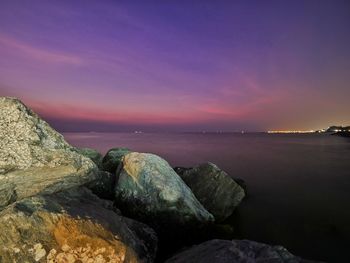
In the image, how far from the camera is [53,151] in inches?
256

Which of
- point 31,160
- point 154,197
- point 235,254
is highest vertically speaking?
point 31,160

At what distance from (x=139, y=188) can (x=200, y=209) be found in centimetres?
194

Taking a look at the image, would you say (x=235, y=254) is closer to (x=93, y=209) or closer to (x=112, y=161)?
(x=93, y=209)

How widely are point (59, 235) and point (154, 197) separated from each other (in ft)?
10.6

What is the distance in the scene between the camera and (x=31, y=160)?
6.03 meters

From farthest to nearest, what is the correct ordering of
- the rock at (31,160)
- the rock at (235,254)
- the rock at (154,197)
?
the rock at (154,197) < the rock at (31,160) < the rock at (235,254)

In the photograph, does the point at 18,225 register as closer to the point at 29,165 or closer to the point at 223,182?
the point at 29,165

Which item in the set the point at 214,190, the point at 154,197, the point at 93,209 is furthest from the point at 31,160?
the point at 214,190

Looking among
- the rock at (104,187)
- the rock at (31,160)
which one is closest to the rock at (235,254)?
the rock at (31,160)

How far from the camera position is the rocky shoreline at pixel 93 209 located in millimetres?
4410

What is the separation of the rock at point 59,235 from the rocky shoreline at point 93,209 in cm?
1

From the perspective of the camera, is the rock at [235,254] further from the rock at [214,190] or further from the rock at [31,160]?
the rock at [214,190]

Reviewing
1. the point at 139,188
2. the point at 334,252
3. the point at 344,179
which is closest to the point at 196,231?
the point at 139,188

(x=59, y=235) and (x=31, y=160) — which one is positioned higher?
(x=31, y=160)
